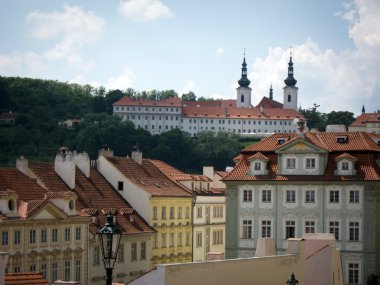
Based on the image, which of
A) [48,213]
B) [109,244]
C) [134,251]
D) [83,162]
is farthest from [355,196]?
[109,244]

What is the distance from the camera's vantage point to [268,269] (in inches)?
1313

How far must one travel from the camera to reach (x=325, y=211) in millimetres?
64500

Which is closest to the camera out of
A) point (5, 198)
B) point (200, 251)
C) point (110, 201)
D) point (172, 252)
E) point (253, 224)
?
point (5, 198)

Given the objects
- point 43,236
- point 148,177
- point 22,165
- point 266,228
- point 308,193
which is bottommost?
point 43,236

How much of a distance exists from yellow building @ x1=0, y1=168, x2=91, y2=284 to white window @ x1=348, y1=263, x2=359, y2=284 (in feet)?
42.9

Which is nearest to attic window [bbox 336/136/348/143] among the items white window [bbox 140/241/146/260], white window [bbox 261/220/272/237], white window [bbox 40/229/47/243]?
white window [bbox 261/220/272/237]

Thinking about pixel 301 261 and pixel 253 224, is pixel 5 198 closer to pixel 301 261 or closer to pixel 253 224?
pixel 253 224

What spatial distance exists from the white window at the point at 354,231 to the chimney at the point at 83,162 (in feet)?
51.9

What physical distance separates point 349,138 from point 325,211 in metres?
4.34

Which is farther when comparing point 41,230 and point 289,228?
point 289,228

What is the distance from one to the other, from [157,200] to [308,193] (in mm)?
11571

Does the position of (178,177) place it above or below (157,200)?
above

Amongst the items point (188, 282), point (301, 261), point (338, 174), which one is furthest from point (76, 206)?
point (188, 282)

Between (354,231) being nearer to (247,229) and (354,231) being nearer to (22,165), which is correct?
(247,229)
